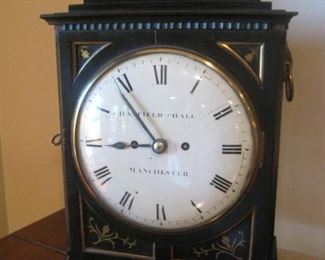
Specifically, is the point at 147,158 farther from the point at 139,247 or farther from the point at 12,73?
the point at 12,73

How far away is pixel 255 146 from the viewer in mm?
590

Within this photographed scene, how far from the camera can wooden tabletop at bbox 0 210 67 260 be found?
2.51ft

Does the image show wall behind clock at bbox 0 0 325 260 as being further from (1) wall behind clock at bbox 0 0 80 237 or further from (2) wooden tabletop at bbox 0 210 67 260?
(2) wooden tabletop at bbox 0 210 67 260

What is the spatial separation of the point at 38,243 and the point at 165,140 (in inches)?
15.3

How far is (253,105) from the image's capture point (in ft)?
1.92

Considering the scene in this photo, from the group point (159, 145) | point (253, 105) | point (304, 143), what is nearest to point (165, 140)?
point (159, 145)

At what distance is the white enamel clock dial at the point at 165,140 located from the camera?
59 cm

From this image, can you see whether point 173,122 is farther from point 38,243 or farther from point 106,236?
point 38,243

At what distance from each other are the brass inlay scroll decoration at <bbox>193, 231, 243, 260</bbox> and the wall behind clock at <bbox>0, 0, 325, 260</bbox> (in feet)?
0.92

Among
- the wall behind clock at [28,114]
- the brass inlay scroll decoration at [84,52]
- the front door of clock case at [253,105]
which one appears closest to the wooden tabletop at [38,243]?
the front door of clock case at [253,105]

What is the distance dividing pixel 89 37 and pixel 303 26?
43 cm

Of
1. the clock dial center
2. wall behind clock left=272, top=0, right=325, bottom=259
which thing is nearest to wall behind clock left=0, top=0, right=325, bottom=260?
wall behind clock left=272, top=0, right=325, bottom=259

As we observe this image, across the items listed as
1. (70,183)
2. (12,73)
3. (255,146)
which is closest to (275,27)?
(255,146)

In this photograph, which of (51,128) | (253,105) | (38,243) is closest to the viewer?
(253,105)
